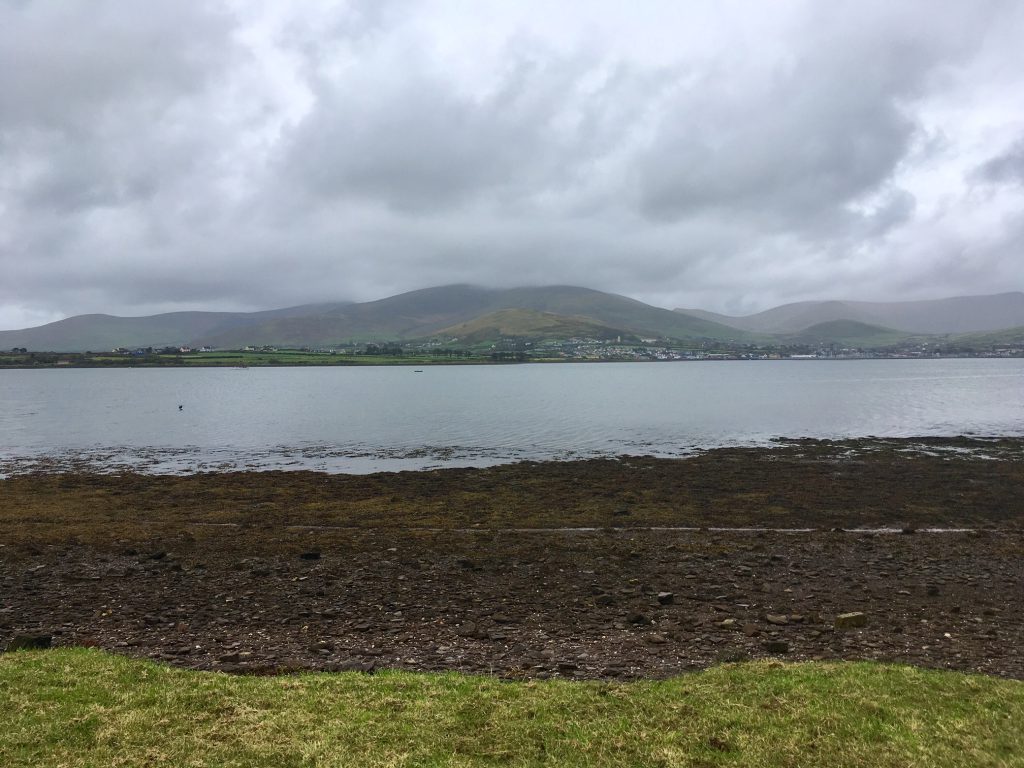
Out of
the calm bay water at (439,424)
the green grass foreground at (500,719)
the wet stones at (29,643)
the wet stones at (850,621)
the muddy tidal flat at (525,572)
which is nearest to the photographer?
the green grass foreground at (500,719)

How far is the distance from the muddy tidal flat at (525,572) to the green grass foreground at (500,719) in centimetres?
138

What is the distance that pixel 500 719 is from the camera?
7.74 metres

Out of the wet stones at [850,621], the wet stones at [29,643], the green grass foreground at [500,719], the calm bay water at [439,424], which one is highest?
the green grass foreground at [500,719]

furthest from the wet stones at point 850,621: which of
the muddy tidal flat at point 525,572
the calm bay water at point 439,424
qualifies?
the calm bay water at point 439,424

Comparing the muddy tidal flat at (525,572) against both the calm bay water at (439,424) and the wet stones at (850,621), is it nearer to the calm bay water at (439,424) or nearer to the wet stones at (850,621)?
the wet stones at (850,621)

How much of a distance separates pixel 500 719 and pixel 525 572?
934 cm

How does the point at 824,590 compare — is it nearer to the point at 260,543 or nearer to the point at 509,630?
the point at 509,630

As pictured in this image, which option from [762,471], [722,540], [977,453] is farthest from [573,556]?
[977,453]

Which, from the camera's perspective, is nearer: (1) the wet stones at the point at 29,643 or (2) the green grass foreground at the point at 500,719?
(2) the green grass foreground at the point at 500,719

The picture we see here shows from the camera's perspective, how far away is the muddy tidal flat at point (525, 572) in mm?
11266

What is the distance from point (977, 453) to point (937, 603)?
34.1 m

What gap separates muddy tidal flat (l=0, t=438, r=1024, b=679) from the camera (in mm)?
11266

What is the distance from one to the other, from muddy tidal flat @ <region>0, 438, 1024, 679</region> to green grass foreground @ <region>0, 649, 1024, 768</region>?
4.53 ft

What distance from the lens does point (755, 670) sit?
31.0 feet
